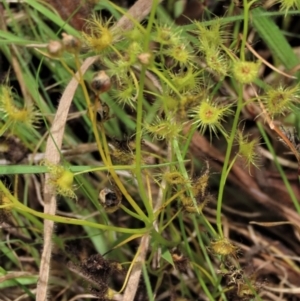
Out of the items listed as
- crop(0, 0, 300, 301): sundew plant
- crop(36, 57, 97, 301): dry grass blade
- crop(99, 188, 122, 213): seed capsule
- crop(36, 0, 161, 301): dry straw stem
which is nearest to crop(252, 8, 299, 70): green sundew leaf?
crop(0, 0, 300, 301): sundew plant

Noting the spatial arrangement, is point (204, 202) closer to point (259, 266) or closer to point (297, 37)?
point (259, 266)

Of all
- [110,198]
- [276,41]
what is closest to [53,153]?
Result: [110,198]

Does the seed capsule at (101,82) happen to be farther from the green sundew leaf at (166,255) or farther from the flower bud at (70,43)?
the green sundew leaf at (166,255)

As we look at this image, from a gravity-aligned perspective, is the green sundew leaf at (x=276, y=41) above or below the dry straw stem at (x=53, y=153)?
above

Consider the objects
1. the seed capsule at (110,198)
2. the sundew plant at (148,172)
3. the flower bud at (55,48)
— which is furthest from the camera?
the sundew plant at (148,172)

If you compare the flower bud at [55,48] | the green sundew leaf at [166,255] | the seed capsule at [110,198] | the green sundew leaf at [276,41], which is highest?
the flower bud at [55,48]

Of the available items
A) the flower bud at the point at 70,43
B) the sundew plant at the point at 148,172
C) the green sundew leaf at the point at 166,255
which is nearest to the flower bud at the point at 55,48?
the flower bud at the point at 70,43

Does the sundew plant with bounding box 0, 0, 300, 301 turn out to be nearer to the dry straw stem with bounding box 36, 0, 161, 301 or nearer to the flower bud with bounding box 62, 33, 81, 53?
the dry straw stem with bounding box 36, 0, 161, 301

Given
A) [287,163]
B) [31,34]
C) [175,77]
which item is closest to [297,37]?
→ [287,163]

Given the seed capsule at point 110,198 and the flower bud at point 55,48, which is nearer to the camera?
the flower bud at point 55,48
